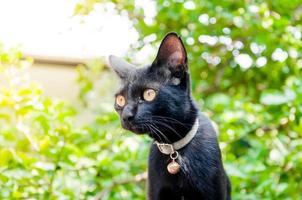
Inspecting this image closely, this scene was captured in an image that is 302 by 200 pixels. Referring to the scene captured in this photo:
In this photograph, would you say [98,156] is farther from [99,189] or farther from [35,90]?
[35,90]

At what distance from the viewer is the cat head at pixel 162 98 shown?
3.94 ft

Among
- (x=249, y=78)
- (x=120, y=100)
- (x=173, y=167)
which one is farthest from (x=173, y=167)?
(x=249, y=78)

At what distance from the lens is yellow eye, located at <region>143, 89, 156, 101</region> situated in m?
1.22

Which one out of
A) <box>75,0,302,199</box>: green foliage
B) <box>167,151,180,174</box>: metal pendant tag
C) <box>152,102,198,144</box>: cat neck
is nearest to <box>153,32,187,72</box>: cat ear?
<box>152,102,198,144</box>: cat neck

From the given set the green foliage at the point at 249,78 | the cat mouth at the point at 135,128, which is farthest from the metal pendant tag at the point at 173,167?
the green foliage at the point at 249,78

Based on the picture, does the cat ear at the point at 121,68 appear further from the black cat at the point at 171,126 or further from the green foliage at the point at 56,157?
the green foliage at the point at 56,157

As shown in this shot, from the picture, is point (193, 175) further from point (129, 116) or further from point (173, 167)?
point (129, 116)

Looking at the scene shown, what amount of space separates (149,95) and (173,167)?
190 mm

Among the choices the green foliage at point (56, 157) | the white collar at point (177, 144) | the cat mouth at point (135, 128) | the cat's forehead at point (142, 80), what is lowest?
the green foliage at point (56, 157)

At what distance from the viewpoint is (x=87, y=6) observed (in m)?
2.56

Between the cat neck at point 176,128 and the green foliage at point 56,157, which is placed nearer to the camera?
the cat neck at point 176,128

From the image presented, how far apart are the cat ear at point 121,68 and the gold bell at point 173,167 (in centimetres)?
26

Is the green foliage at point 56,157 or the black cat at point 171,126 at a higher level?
the black cat at point 171,126

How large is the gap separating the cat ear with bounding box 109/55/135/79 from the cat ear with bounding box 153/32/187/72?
3.7 inches
